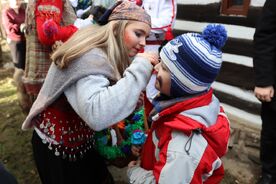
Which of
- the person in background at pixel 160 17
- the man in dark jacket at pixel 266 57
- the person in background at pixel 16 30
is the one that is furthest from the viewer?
the person in background at pixel 16 30

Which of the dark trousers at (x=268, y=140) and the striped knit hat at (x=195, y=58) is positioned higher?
the striped knit hat at (x=195, y=58)

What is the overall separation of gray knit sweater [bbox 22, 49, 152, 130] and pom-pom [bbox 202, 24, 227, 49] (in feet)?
1.02

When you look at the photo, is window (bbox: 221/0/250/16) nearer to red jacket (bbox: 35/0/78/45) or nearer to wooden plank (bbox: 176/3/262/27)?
wooden plank (bbox: 176/3/262/27)

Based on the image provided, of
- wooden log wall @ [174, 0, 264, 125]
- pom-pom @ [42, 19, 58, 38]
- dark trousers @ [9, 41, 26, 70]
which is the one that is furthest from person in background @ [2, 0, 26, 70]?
wooden log wall @ [174, 0, 264, 125]

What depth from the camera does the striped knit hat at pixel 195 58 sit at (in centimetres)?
138

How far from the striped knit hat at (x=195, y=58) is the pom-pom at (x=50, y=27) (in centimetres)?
155

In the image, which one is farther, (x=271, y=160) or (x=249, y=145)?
(x=249, y=145)

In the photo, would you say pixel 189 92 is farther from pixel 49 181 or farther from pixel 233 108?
pixel 233 108

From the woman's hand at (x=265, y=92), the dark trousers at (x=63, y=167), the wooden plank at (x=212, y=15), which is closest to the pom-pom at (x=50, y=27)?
the dark trousers at (x=63, y=167)

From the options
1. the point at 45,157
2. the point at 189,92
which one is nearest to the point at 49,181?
the point at 45,157

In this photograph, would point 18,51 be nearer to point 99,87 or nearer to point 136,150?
point 136,150

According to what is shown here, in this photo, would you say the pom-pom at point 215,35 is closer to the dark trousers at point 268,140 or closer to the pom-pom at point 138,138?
the pom-pom at point 138,138

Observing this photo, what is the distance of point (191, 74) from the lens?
143 centimetres

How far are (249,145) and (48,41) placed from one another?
2.64 meters
